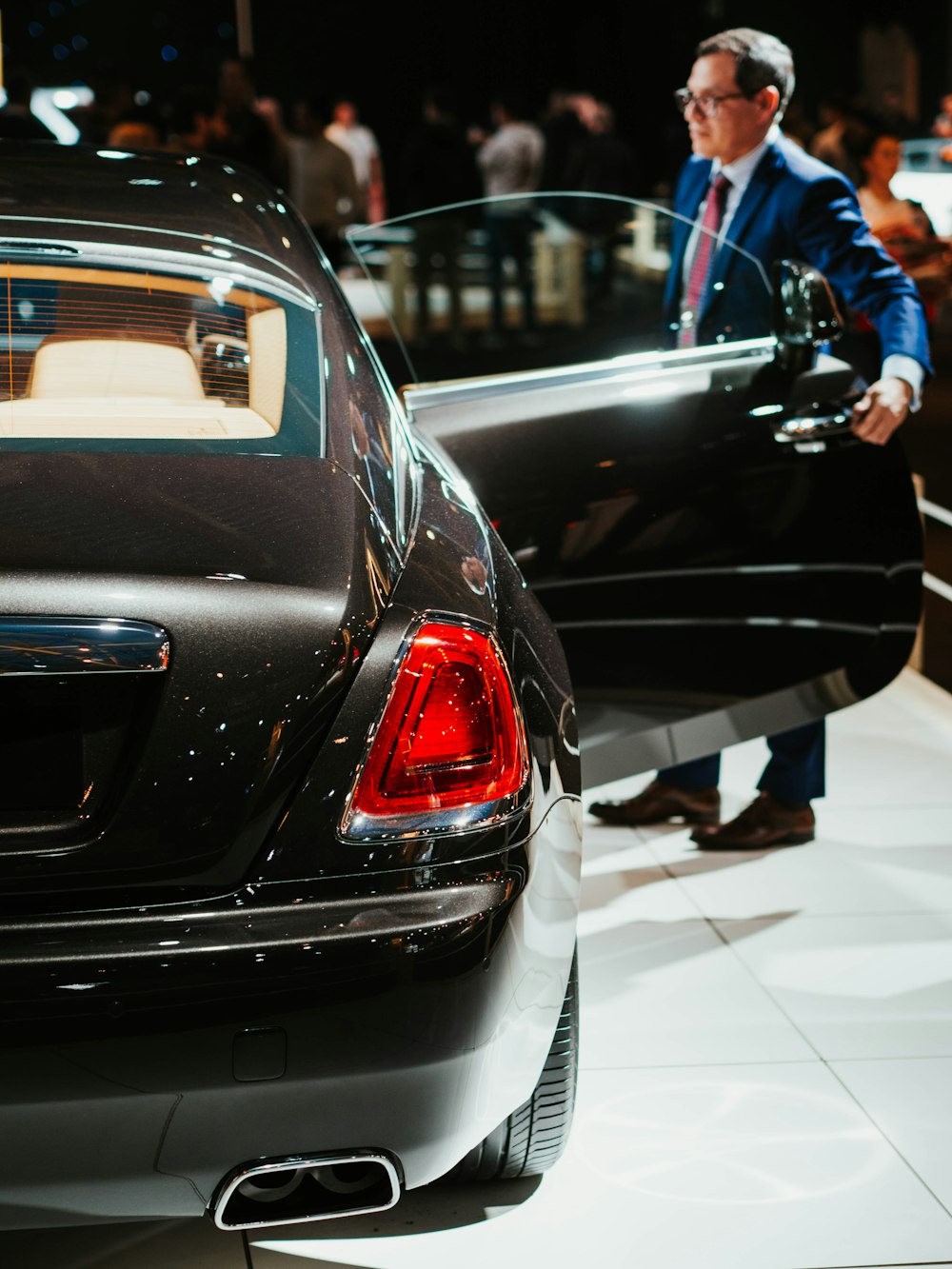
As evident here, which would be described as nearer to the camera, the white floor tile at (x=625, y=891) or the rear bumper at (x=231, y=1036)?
the rear bumper at (x=231, y=1036)

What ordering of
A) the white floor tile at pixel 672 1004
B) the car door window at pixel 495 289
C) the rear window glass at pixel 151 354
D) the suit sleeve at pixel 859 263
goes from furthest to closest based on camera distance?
the car door window at pixel 495 289 < the suit sleeve at pixel 859 263 < the white floor tile at pixel 672 1004 < the rear window glass at pixel 151 354

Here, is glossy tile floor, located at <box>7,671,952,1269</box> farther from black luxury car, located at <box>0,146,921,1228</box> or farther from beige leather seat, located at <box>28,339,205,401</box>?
Answer: beige leather seat, located at <box>28,339,205,401</box>

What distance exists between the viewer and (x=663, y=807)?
365cm

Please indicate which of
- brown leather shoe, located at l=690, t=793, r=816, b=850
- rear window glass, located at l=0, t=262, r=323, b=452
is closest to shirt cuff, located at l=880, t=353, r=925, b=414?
brown leather shoe, located at l=690, t=793, r=816, b=850

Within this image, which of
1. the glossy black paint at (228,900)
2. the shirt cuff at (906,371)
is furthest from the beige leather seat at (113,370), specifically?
the shirt cuff at (906,371)

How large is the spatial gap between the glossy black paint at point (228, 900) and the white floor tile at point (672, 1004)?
3.25 ft

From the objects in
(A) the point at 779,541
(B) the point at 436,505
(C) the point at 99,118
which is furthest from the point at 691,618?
(C) the point at 99,118

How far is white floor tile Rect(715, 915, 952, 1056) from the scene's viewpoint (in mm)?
2627

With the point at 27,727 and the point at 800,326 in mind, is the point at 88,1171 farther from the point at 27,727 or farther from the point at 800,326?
the point at 800,326

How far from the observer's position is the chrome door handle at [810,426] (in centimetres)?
291

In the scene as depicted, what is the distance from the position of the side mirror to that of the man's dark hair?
0.64m

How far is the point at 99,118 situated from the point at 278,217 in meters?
7.97

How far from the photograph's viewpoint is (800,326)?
289 cm

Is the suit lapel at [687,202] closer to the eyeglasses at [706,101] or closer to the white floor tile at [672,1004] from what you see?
the eyeglasses at [706,101]
